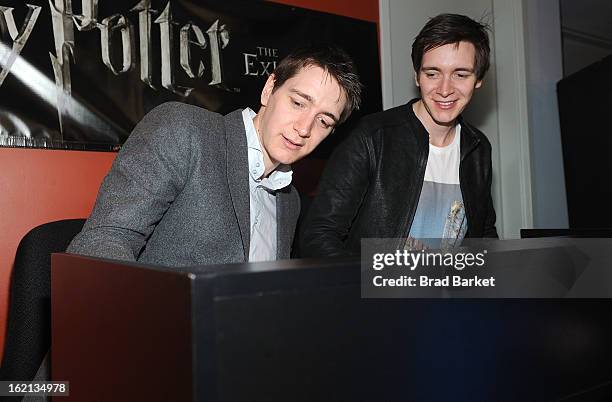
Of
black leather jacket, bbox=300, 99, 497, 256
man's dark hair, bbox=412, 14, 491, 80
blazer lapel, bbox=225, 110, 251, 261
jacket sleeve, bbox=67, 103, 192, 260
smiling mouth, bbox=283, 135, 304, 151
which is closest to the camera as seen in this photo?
jacket sleeve, bbox=67, 103, 192, 260

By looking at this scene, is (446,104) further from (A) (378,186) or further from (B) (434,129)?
(A) (378,186)

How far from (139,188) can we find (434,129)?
1014 millimetres

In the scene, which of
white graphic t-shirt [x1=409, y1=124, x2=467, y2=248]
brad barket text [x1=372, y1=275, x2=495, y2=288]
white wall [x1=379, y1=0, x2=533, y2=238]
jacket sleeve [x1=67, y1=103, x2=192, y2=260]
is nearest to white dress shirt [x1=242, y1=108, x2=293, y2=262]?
jacket sleeve [x1=67, y1=103, x2=192, y2=260]

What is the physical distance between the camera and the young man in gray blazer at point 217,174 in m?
0.92

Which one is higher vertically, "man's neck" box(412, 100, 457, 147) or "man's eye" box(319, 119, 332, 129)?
"man's neck" box(412, 100, 457, 147)

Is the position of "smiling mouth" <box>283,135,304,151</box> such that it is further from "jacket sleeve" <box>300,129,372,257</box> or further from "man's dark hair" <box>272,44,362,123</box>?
"jacket sleeve" <box>300,129,372,257</box>

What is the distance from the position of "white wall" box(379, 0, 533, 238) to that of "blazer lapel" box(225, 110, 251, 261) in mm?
1411

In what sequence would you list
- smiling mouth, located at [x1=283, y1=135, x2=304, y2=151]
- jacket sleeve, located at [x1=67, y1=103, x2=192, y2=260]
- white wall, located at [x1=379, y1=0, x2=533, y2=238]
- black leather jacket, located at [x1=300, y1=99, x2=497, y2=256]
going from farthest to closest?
1. white wall, located at [x1=379, y1=0, x2=533, y2=238]
2. black leather jacket, located at [x1=300, y1=99, x2=497, y2=256]
3. smiling mouth, located at [x1=283, y1=135, x2=304, y2=151]
4. jacket sleeve, located at [x1=67, y1=103, x2=192, y2=260]

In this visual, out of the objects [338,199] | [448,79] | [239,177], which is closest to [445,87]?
[448,79]

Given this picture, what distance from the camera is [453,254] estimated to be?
54 cm

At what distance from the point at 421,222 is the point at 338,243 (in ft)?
1.01

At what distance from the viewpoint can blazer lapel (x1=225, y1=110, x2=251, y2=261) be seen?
3.64 feet

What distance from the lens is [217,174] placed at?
1100mm

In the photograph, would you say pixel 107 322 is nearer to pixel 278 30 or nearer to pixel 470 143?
pixel 470 143
